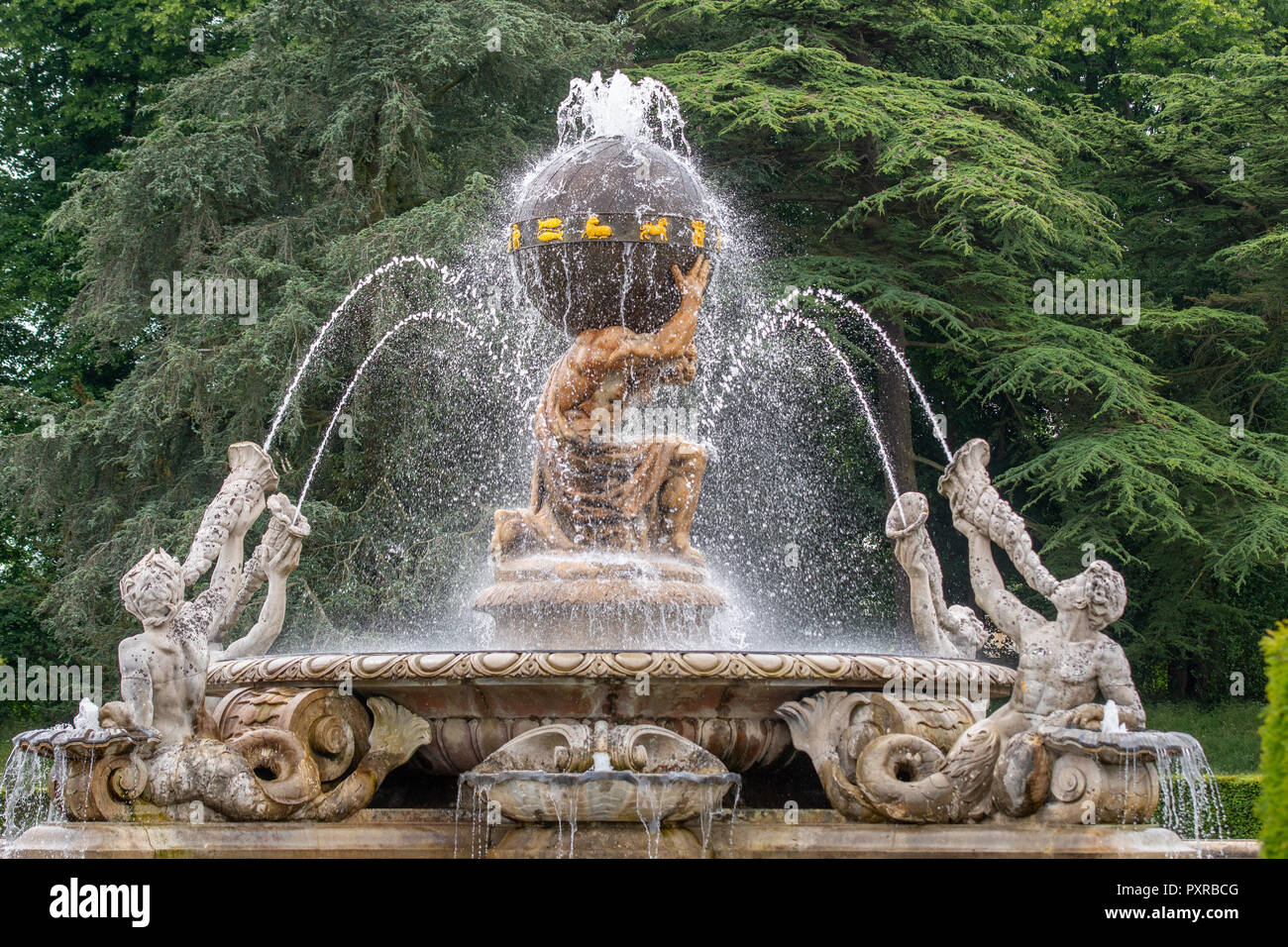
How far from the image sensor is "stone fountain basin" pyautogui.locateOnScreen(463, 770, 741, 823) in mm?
6727

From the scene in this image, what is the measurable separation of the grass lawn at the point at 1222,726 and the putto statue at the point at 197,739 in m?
13.3

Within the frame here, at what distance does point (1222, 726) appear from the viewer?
65.9 feet

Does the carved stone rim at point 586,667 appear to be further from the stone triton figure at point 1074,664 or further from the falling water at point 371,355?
the falling water at point 371,355

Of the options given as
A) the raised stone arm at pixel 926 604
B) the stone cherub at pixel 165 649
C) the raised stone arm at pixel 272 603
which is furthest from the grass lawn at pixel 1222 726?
the stone cherub at pixel 165 649

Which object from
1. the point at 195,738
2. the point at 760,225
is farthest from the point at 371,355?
the point at 760,225

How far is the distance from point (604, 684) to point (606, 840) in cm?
69

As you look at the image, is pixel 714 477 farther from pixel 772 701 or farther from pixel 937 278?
pixel 772 701

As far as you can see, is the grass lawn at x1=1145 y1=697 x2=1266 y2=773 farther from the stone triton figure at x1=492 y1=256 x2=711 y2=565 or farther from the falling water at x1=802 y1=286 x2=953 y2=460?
the stone triton figure at x1=492 y1=256 x2=711 y2=565

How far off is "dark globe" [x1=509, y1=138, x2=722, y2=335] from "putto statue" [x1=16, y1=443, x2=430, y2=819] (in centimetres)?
262

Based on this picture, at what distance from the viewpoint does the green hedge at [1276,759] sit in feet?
16.0

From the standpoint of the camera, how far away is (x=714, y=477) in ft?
61.7

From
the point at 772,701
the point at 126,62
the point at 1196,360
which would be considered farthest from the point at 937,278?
the point at 772,701

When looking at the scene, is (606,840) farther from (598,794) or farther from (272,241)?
(272,241)

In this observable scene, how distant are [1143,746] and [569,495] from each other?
140 inches
